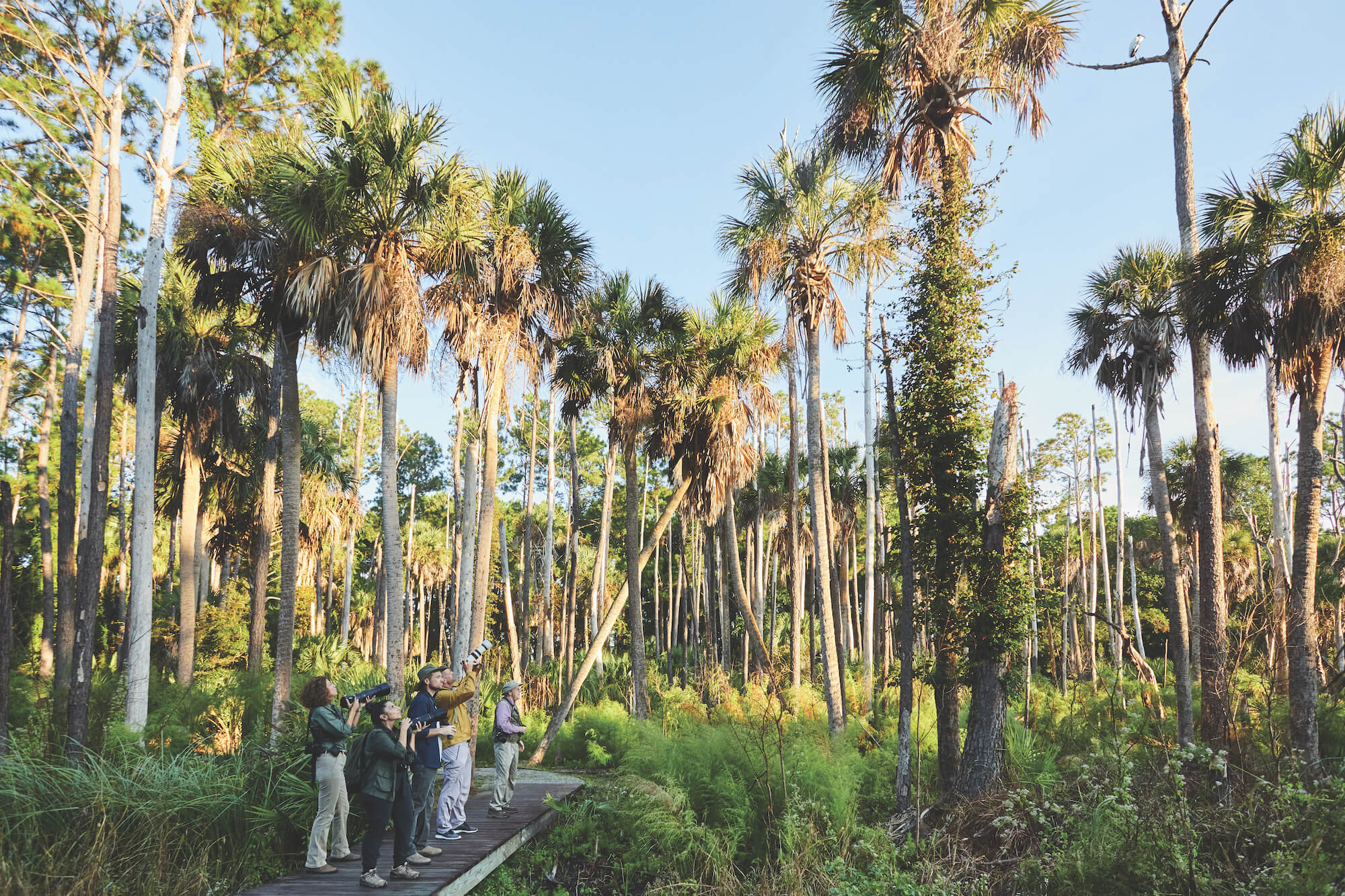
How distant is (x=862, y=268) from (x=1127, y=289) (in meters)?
5.33

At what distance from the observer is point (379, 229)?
12.2 meters

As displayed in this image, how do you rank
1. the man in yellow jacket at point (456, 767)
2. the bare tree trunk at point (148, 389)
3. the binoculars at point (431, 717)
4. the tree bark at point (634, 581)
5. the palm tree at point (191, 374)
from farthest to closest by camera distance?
the tree bark at point (634, 581), the palm tree at point (191, 374), the bare tree trunk at point (148, 389), the man in yellow jacket at point (456, 767), the binoculars at point (431, 717)

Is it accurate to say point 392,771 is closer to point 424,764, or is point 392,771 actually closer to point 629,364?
point 424,764

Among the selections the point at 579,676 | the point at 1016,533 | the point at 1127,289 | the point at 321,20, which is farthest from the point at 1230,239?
the point at 321,20

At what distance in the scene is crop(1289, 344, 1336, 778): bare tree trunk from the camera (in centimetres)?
1061

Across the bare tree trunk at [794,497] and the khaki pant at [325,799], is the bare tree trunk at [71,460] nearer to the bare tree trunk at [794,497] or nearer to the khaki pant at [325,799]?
the khaki pant at [325,799]

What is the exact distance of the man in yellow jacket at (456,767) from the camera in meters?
8.48

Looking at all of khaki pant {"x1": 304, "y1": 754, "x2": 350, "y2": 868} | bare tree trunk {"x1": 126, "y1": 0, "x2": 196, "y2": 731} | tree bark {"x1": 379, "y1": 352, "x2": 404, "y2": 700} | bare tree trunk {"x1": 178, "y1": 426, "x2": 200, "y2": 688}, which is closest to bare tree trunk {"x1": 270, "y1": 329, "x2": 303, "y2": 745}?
tree bark {"x1": 379, "y1": 352, "x2": 404, "y2": 700}

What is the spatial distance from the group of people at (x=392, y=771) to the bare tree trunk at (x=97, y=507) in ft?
14.9

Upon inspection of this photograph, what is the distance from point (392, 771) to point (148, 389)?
8.65 metres

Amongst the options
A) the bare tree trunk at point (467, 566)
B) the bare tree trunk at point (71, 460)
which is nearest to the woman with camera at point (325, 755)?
the bare tree trunk at point (71, 460)

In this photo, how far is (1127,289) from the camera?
16.2m

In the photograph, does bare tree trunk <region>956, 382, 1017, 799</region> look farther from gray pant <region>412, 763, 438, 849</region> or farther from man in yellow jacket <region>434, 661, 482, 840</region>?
gray pant <region>412, 763, 438, 849</region>

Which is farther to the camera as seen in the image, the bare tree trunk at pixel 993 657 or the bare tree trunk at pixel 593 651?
the bare tree trunk at pixel 593 651
